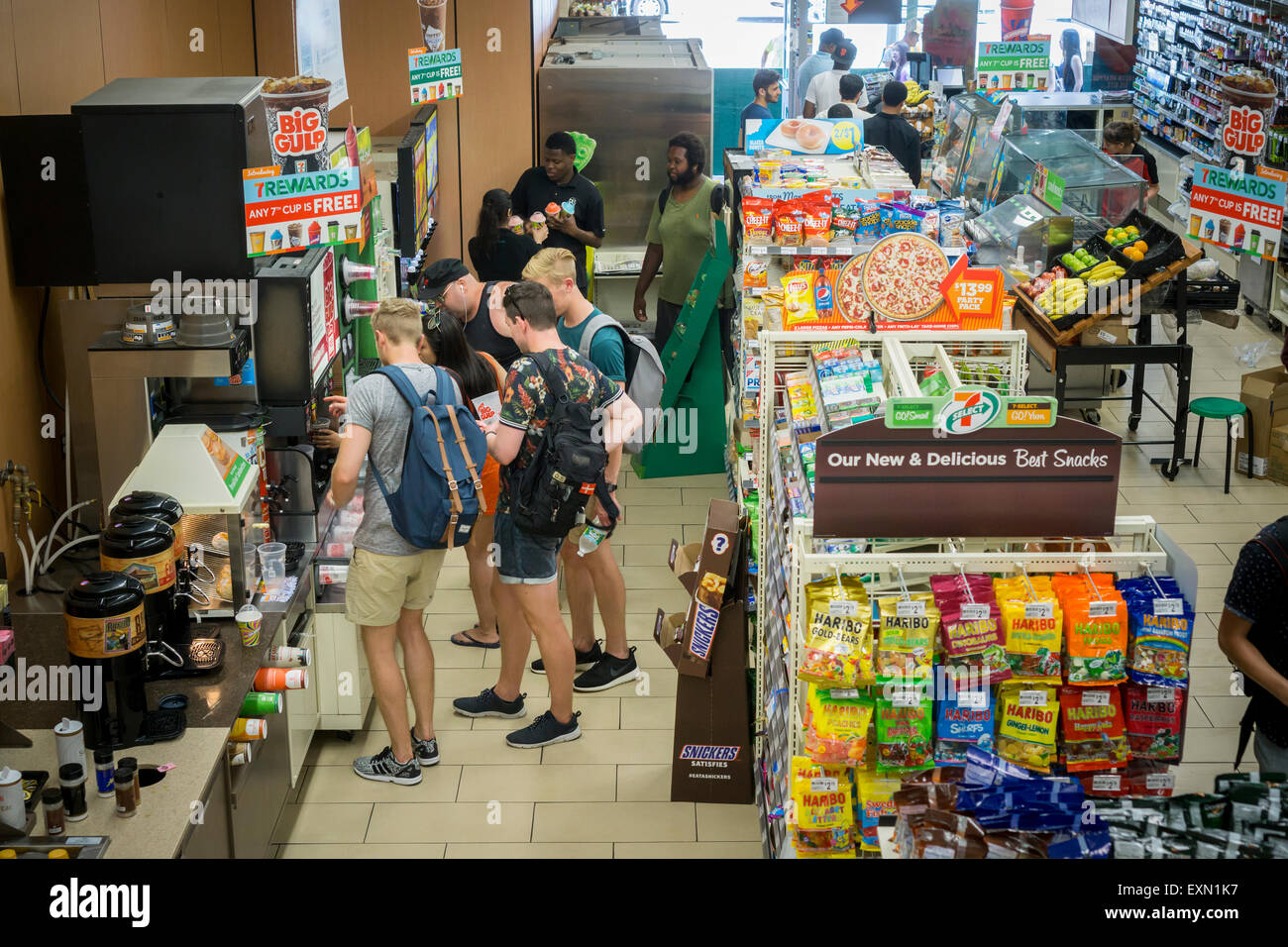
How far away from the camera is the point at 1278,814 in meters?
2.47

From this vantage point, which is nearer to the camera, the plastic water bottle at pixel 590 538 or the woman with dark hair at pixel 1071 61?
the plastic water bottle at pixel 590 538

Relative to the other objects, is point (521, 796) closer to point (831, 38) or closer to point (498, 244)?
point (498, 244)

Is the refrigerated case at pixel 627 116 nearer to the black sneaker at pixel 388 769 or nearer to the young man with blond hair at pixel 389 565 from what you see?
the young man with blond hair at pixel 389 565

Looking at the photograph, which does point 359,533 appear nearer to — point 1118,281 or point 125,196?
point 125,196

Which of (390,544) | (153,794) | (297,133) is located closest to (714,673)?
(390,544)

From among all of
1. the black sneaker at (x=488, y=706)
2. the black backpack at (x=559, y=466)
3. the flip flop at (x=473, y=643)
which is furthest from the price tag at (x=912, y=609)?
the flip flop at (x=473, y=643)

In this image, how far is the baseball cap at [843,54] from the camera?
1348 cm

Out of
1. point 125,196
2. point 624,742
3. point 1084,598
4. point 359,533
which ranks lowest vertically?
point 624,742

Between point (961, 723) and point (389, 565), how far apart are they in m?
2.36

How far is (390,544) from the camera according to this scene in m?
4.76

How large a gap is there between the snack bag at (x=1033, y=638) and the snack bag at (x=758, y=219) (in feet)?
12.3
